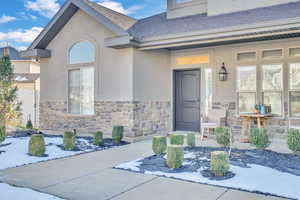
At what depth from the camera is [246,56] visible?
7898 millimetres

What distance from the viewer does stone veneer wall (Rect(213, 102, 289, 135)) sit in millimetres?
7363

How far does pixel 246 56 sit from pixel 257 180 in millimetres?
4767

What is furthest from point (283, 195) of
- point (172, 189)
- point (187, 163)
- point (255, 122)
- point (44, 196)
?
point (255, 122)

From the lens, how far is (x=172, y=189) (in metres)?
3.76

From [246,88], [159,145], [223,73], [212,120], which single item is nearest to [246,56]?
[223,73]

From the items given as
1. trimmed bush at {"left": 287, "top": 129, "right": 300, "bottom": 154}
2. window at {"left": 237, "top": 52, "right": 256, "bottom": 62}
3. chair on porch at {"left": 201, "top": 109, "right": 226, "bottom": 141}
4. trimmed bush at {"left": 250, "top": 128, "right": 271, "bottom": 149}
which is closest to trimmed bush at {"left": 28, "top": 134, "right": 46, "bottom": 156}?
chair on porch at {"left": 201, "top": 109, "right": 226, "bottom": 141}

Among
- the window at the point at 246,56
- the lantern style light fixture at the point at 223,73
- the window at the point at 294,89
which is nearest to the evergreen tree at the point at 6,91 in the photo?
the lantern style light fixture at the point at 223,73

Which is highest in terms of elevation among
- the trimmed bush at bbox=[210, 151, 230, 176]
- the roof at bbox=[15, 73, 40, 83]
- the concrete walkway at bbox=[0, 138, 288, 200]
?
the roof at bbox=[15, 73, 40, 83]

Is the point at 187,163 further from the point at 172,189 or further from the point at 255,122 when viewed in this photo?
the point at 255,122

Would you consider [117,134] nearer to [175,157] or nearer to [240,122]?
[175,157]

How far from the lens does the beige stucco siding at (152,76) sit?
819 centimetres

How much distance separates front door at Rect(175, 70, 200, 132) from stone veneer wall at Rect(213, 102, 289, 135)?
2.77ft

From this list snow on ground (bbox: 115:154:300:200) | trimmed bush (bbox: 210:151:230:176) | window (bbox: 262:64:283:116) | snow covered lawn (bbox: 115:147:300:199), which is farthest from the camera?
window (bbox: 262:64:283:116)

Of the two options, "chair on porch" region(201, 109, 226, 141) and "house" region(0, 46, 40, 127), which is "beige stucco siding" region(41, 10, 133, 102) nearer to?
"house" region(0, 46, 40, 127)
